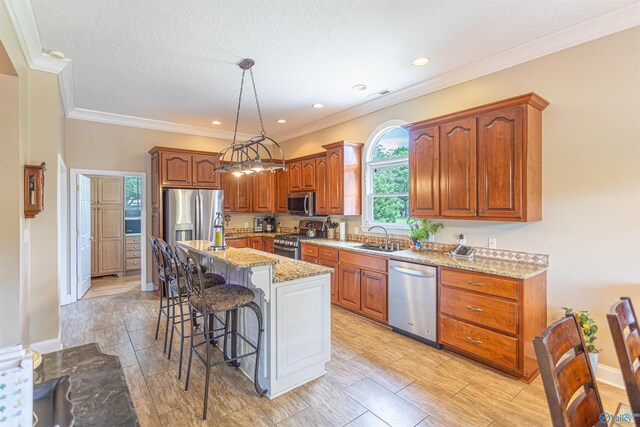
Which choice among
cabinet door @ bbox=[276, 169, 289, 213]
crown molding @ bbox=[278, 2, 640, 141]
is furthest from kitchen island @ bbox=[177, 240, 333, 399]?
cabinet door @ bbox=[276, 169, 289, 213]

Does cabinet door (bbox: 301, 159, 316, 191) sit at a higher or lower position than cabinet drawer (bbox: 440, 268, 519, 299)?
higher

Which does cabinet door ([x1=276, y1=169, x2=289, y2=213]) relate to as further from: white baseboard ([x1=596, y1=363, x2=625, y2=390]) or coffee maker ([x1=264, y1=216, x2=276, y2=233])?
white baseboard ([x1=596, y1=363, x2=625, y2=390])

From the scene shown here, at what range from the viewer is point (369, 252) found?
3910 mm

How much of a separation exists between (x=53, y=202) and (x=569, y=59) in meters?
5.18

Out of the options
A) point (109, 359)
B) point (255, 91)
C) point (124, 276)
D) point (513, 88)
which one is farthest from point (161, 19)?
point (124, 276)

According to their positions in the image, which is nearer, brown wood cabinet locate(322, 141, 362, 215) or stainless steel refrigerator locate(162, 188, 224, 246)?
brown wood cabinet locate(322, 141, 362, 215)

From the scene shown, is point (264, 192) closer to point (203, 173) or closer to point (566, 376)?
point (203, 173)

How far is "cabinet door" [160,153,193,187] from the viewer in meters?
5.10

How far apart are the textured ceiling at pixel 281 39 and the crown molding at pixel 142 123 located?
857 millimetres

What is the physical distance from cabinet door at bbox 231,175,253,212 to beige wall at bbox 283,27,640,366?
4.59 metres

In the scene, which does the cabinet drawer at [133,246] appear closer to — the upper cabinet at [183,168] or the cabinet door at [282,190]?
the upper cabinet at [183,168]

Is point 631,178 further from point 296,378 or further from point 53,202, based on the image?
point 53,202

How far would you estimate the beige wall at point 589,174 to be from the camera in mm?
2500

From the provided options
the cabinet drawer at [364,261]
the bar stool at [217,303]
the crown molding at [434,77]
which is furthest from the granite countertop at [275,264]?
the crown molding at [434,77]
